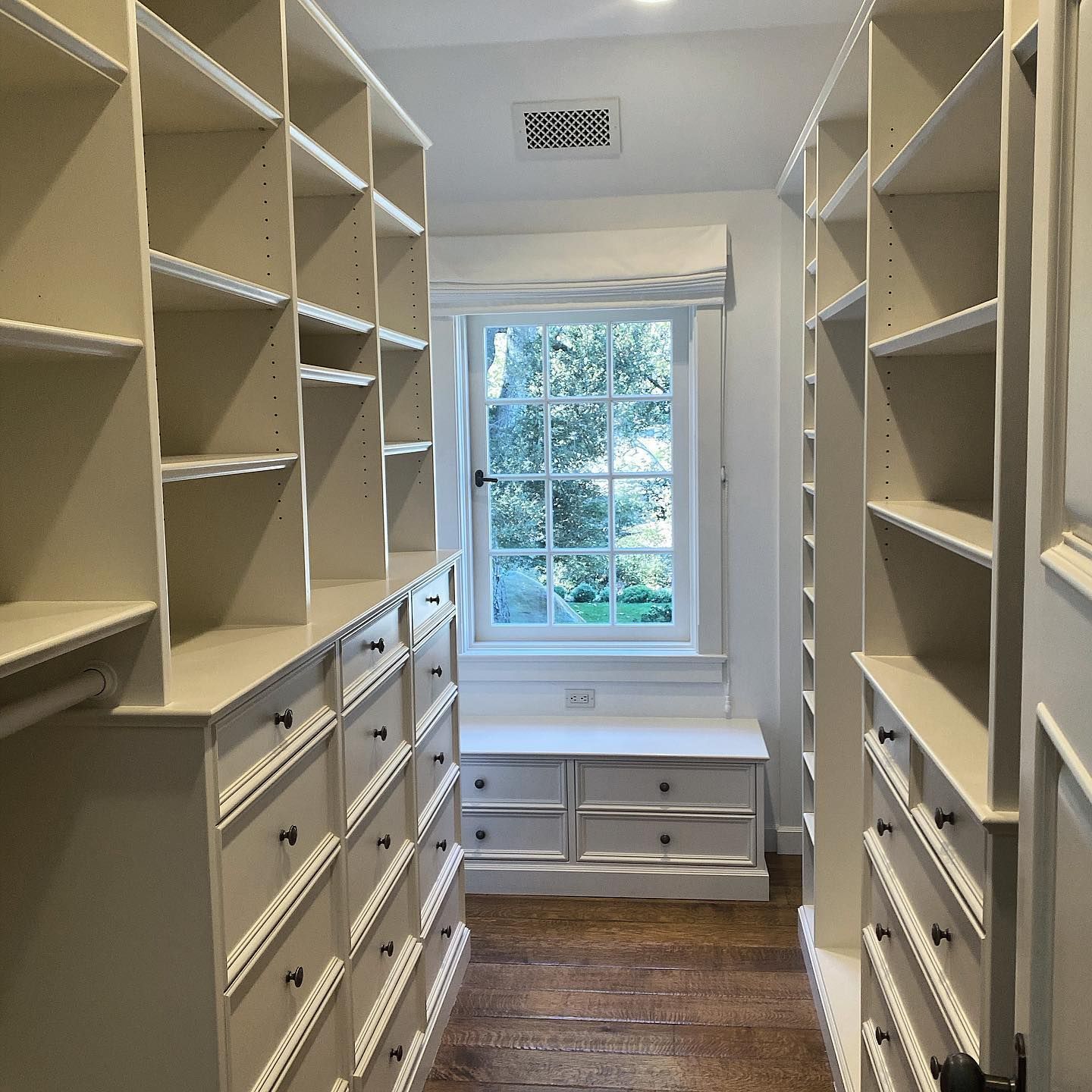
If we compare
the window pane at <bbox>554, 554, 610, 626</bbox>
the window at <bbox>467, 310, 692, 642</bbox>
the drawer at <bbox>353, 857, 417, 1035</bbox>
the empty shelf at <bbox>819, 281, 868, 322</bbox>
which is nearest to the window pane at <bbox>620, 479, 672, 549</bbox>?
the window at <bbox>467, 310, 692, 642</bbox>

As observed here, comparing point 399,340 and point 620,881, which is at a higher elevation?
point 399,340

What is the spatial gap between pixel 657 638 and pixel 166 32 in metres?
2.91

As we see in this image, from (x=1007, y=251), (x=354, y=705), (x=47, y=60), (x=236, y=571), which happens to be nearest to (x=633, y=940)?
(x=354, y=705)

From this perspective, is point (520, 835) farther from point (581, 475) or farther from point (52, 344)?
point (52, 344)

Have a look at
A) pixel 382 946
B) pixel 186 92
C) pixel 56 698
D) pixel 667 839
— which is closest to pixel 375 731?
pixel 382 946

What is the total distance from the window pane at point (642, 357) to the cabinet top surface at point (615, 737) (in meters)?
1.20

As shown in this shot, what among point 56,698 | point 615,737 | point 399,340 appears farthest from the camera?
point 615,737

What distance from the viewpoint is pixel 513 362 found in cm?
392

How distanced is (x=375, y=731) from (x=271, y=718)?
0.57 m

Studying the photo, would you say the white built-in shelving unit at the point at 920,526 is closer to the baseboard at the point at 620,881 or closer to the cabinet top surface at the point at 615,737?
the baseboard at the point at 620,881

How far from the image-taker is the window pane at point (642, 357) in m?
3.85

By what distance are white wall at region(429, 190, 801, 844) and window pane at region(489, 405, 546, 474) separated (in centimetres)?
18

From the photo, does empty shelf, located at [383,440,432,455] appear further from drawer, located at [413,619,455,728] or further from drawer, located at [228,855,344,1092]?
drawer, located at [228,855,344,1092]

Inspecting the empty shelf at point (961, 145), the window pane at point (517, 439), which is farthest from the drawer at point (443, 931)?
the empty shelf at point (961, 145)
